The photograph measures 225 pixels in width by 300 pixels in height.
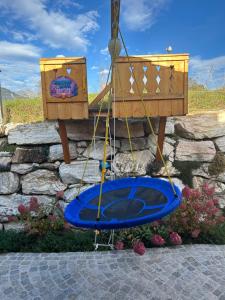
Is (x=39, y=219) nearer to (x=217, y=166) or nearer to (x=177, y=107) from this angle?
(x=177, y=107)

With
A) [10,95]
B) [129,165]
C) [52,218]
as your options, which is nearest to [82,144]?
[129,165]

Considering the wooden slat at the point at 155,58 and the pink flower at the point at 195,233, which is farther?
the pink flower at the point at 195,233

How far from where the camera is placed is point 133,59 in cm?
380

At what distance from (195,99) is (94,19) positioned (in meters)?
3.98

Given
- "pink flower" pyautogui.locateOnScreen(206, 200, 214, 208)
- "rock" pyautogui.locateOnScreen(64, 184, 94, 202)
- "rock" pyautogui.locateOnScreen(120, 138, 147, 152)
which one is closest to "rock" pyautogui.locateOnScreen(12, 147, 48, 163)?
"rock" pyautogui.locateOnScreen(64, 184, 94, 202)

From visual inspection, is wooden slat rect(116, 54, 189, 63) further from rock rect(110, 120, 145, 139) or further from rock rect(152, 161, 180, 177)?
rock rect(152, 161, 180, 177)

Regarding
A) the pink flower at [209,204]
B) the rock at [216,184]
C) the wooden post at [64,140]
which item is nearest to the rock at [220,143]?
the rock at [216,184]

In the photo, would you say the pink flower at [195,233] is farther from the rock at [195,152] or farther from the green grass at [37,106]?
the green grass at [37,106]

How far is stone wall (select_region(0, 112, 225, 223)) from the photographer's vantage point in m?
4.83

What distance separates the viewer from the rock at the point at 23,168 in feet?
15.9

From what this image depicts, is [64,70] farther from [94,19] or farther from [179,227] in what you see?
[179,227]

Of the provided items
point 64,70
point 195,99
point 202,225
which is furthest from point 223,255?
point 195,99

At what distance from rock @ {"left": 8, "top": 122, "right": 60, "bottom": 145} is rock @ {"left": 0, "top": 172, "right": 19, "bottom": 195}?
67 cm

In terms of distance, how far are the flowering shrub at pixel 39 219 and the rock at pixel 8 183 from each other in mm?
681
